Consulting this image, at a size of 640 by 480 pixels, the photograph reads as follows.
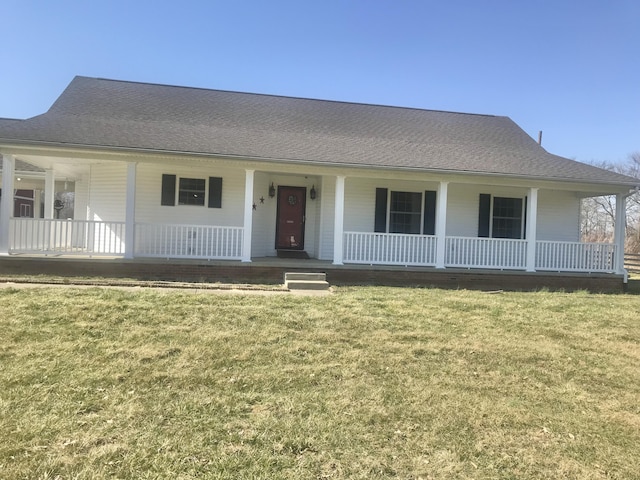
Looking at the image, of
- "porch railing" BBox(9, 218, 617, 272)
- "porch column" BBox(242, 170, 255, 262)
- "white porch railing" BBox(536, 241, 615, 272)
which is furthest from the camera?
"white porch railing" BBox(536, 241, 615, 272)

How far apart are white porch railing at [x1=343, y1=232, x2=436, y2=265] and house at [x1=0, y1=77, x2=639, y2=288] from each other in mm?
38

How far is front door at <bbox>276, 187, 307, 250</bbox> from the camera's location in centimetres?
1304

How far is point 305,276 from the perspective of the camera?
9.61m

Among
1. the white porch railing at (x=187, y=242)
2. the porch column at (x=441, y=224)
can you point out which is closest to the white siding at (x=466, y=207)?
the porch column at (x=441, y=224)

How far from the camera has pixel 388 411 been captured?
3.84 m

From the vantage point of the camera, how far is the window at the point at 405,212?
41.9 feet

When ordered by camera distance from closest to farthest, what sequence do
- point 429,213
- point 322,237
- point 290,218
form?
1. point 322,237
2. point 429,213
3. point 290,218

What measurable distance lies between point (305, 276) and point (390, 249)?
279 cm

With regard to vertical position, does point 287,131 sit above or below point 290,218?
above

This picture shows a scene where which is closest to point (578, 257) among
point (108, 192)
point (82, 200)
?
point (108, 192)

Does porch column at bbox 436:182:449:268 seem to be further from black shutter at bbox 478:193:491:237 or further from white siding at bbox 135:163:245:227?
white siding at bbox 135:163:245:227

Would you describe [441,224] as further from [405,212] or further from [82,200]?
[82,200]

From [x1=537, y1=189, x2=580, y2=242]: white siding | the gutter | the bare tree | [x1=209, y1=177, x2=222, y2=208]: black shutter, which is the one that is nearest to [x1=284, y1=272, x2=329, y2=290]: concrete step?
the gutter

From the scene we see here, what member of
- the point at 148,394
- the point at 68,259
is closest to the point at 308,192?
the point at 68,259
